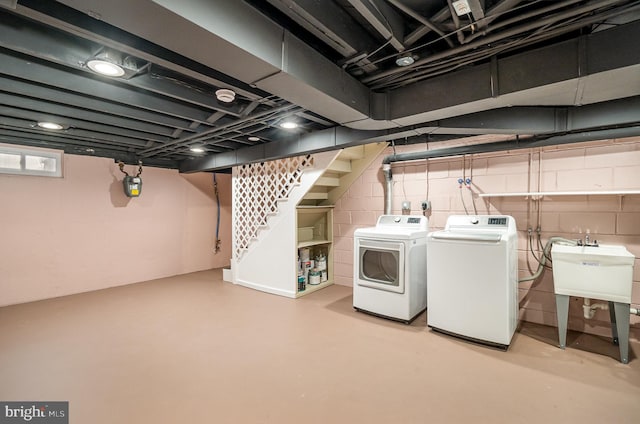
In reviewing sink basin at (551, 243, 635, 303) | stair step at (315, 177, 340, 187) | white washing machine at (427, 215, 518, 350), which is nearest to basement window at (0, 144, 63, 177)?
stair step at (315, 177, 340, 187)

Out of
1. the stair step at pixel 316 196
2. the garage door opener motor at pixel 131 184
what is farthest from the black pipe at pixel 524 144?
the garage door opener motor at pixel 131 184

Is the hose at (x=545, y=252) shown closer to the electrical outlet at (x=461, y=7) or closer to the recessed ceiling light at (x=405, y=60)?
the recessed ceiling light at (x=405, y=60)

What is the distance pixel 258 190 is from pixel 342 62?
2809mm

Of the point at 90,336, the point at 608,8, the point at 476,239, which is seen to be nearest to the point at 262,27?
the point at 608,8

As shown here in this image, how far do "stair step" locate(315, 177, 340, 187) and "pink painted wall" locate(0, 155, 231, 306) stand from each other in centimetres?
295

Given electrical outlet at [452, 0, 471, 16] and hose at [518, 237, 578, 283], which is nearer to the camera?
electrical outlet at [452, 0, 471, 16]

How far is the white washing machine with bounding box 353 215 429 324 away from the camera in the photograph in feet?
9.66

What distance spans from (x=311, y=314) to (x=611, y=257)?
108 inches

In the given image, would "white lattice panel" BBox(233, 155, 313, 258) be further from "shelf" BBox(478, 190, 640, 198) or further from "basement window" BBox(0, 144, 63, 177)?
"basement window" BBox(0, 144, 63, 177)

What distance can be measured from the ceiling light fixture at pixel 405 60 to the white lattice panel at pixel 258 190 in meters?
2.01

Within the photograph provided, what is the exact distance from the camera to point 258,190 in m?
4.43

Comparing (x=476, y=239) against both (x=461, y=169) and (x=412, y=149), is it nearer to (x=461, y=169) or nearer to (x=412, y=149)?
(x=461, y=169)

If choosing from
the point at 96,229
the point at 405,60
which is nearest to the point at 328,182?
the point at 405,60

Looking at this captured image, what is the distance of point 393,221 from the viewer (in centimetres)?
350
